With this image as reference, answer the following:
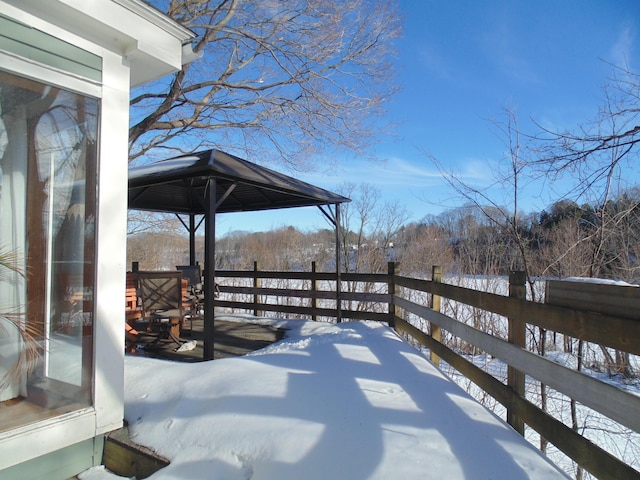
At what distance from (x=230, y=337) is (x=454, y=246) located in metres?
9.44

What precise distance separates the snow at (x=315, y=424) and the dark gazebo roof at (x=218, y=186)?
7.97 ft

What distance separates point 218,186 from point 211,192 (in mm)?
2079

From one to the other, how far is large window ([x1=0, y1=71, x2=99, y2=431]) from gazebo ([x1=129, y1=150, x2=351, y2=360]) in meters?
2.20

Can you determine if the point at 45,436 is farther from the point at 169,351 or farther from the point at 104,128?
the point at 169,351

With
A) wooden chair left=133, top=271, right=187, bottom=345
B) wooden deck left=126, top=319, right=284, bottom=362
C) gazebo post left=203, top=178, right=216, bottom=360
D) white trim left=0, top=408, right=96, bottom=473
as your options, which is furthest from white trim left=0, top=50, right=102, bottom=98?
wooden deck left=126, top=319, right=284, bottom=362

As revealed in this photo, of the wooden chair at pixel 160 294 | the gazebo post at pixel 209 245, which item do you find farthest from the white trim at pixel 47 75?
the wooden chair at pixel 160 294

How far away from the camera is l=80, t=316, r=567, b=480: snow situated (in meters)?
1.92

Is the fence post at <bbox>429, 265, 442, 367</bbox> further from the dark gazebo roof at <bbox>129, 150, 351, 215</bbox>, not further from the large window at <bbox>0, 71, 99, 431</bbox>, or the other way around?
the large window at <bbox>0, 71, 99, 431</bbox>

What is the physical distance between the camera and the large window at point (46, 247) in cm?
230

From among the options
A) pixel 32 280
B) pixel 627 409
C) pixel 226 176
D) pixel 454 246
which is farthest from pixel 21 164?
pixel 454 246

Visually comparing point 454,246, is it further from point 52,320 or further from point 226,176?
point 52,320

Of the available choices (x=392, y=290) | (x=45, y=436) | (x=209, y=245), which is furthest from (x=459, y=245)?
(x=45, y=436)

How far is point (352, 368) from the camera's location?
11.0 feet

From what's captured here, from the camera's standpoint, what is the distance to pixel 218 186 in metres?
6.79
